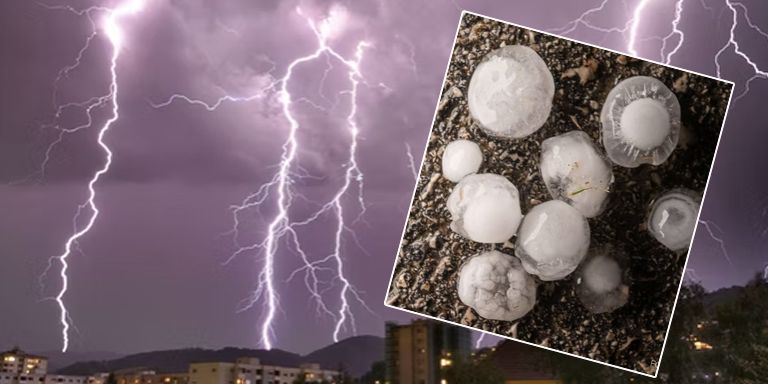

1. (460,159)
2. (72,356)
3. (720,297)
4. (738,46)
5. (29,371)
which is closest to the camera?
(460,159)

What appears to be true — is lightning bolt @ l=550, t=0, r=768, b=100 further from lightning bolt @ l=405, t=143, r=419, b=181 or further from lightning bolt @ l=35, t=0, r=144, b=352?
lightning bolt @ l=35, t=0, r=144, b=352

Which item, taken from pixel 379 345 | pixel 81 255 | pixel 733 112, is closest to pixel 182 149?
pixel 81 255

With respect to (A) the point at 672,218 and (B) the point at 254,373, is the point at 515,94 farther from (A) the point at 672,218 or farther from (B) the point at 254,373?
(B) the point at 254,373

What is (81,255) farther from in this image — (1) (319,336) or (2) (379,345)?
(2) (379,345)

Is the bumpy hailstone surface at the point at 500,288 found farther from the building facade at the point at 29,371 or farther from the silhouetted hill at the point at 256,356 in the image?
the building facade at the point at 29,371

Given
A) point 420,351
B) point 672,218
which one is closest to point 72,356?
point 420,351

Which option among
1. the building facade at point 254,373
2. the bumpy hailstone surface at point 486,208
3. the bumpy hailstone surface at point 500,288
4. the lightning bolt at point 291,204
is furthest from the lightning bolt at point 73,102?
the bumpy hailstone surface at point 500,288
